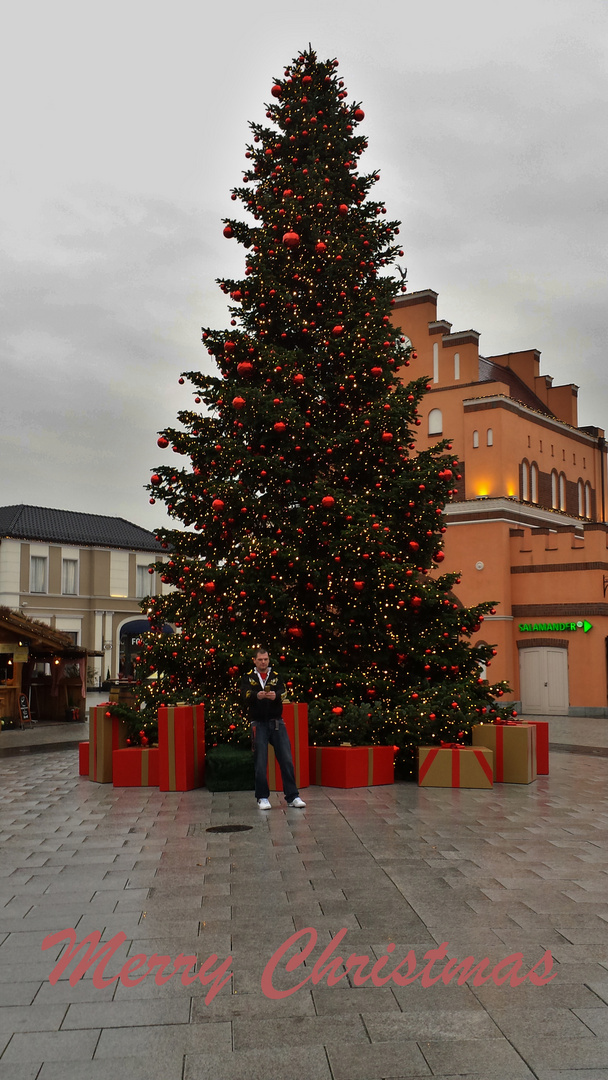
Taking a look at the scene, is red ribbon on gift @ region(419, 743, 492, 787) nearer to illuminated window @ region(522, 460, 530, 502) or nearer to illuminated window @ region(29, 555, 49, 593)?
illuminated window @ region(522, 460, 530, 502)

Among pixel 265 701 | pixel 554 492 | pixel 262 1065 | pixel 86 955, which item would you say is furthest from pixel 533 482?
pixel 262 1065

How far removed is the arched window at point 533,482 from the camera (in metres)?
33.0

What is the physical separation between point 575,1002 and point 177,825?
549 cm

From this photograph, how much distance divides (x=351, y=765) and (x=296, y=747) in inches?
31.3

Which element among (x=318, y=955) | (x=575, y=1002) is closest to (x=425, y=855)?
(x=318, y=955)

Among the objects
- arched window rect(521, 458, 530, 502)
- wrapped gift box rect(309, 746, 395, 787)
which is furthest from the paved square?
arched window rect(521, 458, 530, 502)

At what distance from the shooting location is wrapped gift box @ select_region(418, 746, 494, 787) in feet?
38.2

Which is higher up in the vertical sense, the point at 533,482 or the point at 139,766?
the point at 533,482

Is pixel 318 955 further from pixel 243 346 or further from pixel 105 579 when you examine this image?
pixel 105 579

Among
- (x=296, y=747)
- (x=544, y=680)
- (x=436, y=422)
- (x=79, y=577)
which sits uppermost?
(x=436, y=422)

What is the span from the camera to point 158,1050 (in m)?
3.98

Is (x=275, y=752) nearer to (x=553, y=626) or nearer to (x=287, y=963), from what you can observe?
(x=287, y=963)

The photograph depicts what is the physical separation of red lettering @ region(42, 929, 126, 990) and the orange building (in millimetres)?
24870

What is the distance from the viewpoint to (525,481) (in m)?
32.6
